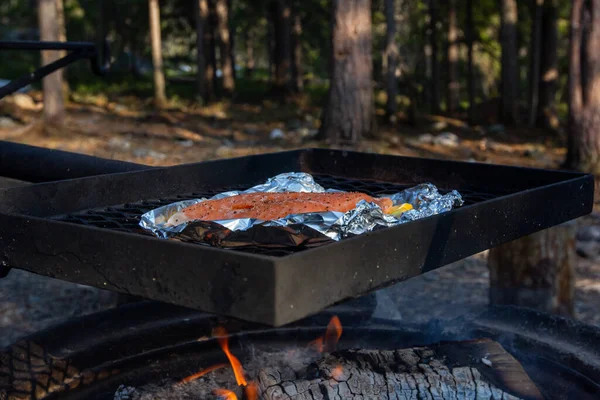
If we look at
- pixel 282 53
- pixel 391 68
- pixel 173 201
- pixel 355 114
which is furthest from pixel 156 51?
pixel 173 201

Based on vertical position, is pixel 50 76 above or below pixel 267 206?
below

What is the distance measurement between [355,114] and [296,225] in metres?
9.48

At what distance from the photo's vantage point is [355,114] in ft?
38.4

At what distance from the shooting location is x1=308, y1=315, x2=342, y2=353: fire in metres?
3.66

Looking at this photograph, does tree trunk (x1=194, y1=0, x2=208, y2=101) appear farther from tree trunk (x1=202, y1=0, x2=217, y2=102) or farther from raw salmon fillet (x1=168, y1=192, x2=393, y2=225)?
raw salmon fillet (x1=168, y1=192, x2=393, y2=225)

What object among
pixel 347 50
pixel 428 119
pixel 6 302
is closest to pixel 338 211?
pixel 6 302

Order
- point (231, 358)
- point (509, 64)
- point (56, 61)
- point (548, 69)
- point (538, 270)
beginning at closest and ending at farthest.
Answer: point (231, 358)
point (56, 61)
point (538, 270)
point (509, 64)
point (548, 69)

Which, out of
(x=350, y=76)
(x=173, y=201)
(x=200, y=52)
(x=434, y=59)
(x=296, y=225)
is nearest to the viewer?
(x=296, y=225)

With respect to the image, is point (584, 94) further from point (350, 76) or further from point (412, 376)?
point (412, 376)

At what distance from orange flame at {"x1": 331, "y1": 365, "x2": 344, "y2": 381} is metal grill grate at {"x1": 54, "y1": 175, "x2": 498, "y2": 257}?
759 mm

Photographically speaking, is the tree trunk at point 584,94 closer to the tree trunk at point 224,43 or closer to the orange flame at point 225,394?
the orange flame at point 225,394

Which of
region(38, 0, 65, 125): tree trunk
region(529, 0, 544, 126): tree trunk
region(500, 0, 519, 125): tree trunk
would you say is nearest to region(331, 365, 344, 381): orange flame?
region(38, 0, 65, 125): tree trunk

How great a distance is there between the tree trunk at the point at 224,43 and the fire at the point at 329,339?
19.3 m

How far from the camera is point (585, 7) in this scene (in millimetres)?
9570
